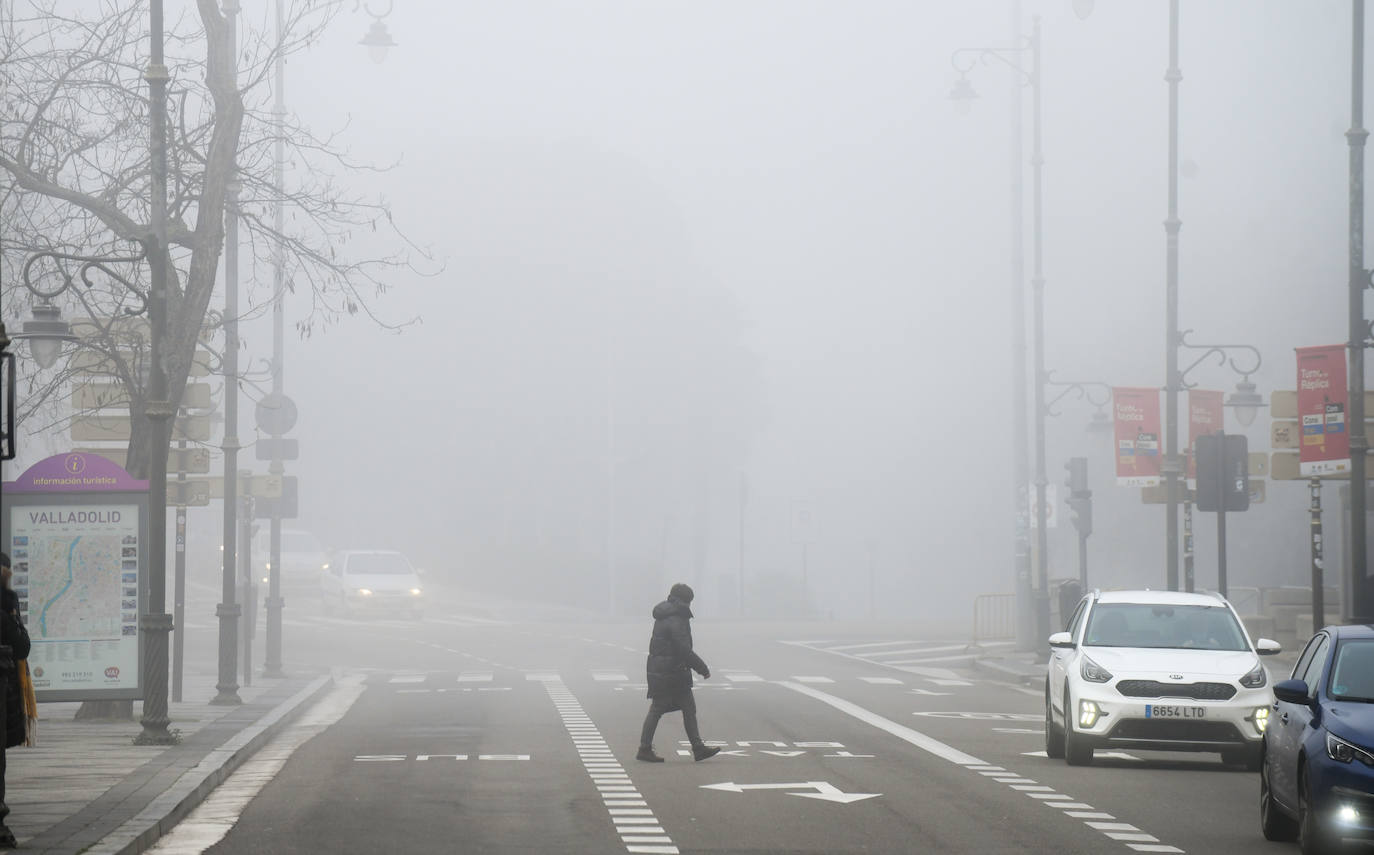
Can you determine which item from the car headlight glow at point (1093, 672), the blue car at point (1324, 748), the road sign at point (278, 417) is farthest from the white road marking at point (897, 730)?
the road sign at point (278, 417)

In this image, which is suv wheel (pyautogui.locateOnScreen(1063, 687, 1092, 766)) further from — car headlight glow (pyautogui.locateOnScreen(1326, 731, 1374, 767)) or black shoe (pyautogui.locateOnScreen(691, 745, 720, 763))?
car headlight glow (pyautogui.locateOnScreen(1326, 731, 1374, 767))

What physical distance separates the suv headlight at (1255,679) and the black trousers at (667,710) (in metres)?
4.68

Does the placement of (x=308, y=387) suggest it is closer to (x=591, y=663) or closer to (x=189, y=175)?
(x=591, y=663)

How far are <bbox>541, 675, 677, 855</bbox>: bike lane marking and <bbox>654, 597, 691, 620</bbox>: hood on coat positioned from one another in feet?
4.39

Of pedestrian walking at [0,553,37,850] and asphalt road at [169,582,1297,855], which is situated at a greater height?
pedestrian walking at [0,553,37,850]

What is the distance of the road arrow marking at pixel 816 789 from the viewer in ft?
46.6

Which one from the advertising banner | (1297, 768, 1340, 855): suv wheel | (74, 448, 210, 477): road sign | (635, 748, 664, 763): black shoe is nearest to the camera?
(1297, 768, 1340, 855): suv wheel

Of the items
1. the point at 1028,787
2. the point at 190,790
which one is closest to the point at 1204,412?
the point at 1028,787

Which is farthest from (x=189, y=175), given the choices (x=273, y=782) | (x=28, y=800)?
(x=28, y=800)

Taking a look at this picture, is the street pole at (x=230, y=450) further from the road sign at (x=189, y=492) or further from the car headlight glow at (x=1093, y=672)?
the car headlight glow at (x=1093, y=672)

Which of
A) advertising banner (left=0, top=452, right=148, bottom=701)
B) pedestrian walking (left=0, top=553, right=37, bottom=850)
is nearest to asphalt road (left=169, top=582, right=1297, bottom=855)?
pedestrian walking (left=0, top=553, right=37, bottom=850)

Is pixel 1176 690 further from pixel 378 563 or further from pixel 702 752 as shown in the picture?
pixel 378 563

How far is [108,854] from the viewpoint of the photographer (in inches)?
412

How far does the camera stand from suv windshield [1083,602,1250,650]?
1770 centimetres
